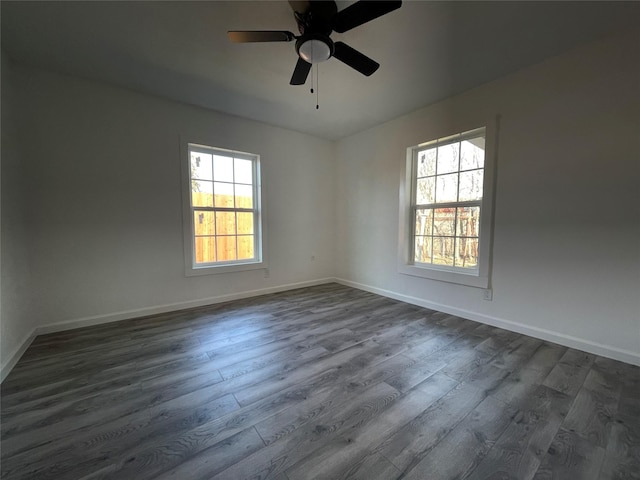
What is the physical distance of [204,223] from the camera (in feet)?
11.9

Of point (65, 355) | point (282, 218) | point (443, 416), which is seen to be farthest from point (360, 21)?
point (65, 355)

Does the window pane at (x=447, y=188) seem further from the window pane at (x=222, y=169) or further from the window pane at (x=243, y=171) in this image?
the window pane at (x=222, y=169)

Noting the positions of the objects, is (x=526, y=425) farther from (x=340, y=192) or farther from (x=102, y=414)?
(x=340, y=192)

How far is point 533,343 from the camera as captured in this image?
2.45 metres

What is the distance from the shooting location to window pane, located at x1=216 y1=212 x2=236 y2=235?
377 cm

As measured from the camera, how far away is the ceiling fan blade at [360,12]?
4.88 ft

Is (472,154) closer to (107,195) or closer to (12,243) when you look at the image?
(107,195)

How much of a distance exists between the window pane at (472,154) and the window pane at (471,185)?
0.08 meters

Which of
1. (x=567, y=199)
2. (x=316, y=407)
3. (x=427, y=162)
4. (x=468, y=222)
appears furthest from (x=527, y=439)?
(x=427, y=162)

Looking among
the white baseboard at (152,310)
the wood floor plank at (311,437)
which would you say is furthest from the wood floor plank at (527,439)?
the white baseboard at (152,310)

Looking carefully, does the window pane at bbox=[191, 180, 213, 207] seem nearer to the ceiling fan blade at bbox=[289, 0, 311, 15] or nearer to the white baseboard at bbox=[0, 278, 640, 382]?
the white baseboard at bbox=[0, 278, 640, 382]

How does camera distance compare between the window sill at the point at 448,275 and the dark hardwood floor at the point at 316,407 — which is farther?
the window sill at the point at 448,275

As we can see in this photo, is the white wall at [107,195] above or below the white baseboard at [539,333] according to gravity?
above

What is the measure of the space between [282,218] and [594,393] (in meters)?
3.88
